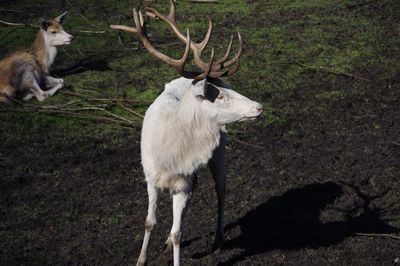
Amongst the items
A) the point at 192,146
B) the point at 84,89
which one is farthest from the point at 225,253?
the point at 84,89

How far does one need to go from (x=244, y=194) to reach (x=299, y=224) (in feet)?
2.78

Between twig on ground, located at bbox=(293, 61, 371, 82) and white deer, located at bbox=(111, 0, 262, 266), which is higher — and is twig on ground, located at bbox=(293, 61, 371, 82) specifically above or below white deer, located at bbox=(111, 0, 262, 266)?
below

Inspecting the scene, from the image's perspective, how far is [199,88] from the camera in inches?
263

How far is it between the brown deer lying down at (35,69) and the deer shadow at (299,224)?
4669 mm

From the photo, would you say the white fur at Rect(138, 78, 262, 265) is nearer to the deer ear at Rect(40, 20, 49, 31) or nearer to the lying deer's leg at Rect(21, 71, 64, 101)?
the lying deer's leg at Rect(21, 71, 64, 101)

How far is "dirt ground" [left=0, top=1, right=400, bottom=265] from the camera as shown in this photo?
7504 mm

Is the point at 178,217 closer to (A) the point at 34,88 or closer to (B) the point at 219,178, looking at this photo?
(B) the point at 219,178

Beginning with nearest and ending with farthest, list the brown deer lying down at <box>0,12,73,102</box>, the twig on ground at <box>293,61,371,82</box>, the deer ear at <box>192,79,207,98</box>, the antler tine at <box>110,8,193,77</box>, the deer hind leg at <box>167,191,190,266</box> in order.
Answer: the deer ear at <box>192,79,207,98</box>, the antler tine at <box>110,8,193,77</box>, the deer hind leg at <box>167,191,190,266</box>, the brown deer lying down at <box>0,12,73,102</box>, the twig on ground at <box>293,61,371,82</box>

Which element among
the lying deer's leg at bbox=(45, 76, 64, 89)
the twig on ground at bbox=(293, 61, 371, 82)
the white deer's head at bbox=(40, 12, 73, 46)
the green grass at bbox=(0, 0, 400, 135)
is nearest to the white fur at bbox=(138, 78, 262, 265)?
the green grass at bbox=(0, 0, 400, 135)

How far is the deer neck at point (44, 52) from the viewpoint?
12.4m

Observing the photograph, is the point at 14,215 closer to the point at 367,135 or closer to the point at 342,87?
the point at 367,135

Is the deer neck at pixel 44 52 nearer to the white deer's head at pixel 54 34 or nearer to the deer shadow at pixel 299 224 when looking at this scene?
the white deer's head at pixel 54 34

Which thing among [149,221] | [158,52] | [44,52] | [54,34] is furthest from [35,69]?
[149,221]

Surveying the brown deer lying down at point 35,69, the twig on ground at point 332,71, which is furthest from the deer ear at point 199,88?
the twig on ground at point 332,71
